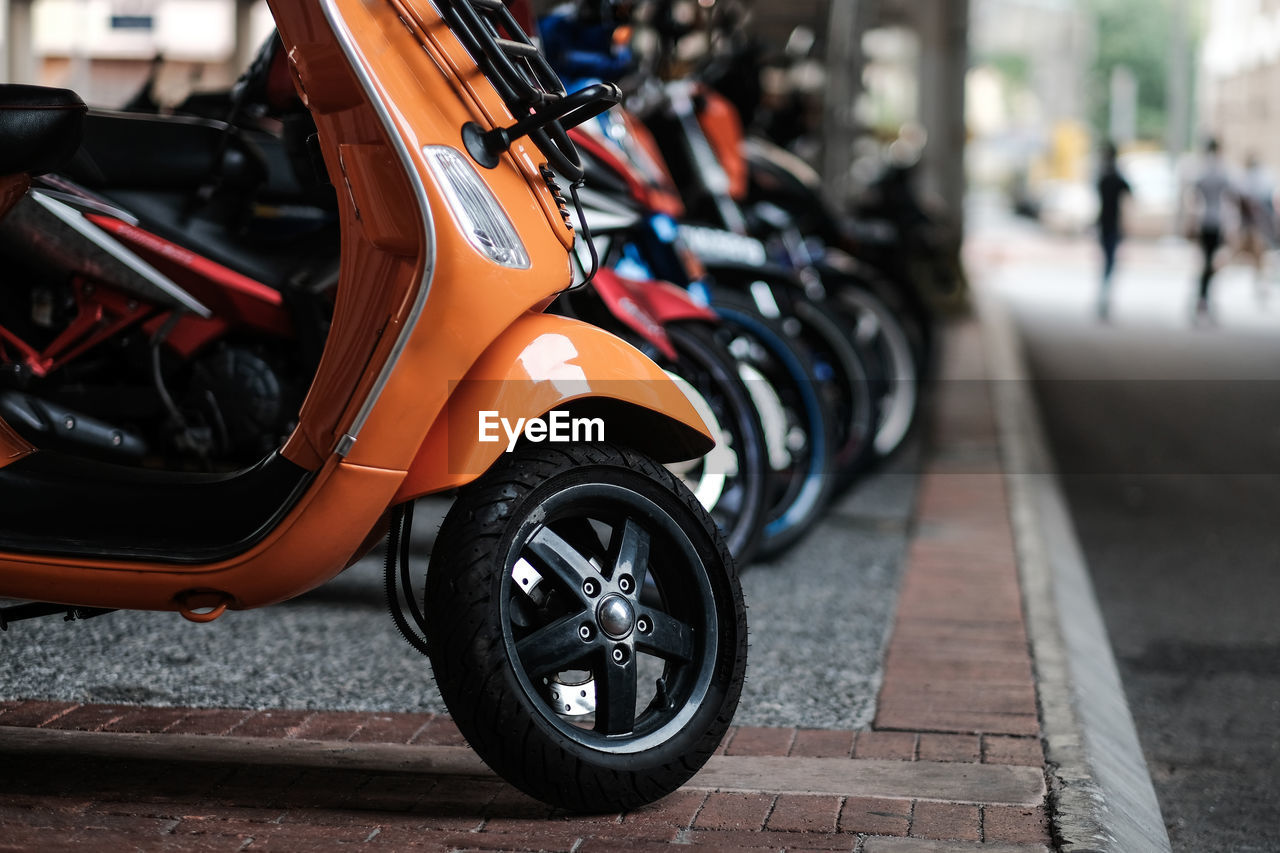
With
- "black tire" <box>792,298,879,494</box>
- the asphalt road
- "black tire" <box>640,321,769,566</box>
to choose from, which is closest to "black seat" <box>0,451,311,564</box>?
"black tire" <box>640,321,769,566</box>

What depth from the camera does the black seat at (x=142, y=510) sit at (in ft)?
9.87

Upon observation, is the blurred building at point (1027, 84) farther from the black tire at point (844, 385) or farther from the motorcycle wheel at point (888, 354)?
the black tire at point (844, 385)

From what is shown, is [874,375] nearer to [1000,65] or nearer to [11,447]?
[11,447]

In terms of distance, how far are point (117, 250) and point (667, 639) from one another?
6.57 ft

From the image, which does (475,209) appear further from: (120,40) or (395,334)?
(120,40)

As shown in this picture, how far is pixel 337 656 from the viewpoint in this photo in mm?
4203

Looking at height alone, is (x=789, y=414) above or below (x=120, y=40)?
below

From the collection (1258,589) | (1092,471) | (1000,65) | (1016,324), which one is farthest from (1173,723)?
(1000,65)

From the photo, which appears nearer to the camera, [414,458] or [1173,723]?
[414,458]

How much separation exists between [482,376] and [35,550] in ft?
2.91

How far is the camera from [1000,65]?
88188 millimetres

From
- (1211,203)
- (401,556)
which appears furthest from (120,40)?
(1211,203)

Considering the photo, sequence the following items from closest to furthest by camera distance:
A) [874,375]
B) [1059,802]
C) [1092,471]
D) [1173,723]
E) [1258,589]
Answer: [1059,802], [1173,723], [1258,589], [874,375], [1092,471]

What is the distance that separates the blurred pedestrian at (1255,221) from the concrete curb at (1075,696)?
12.6m
